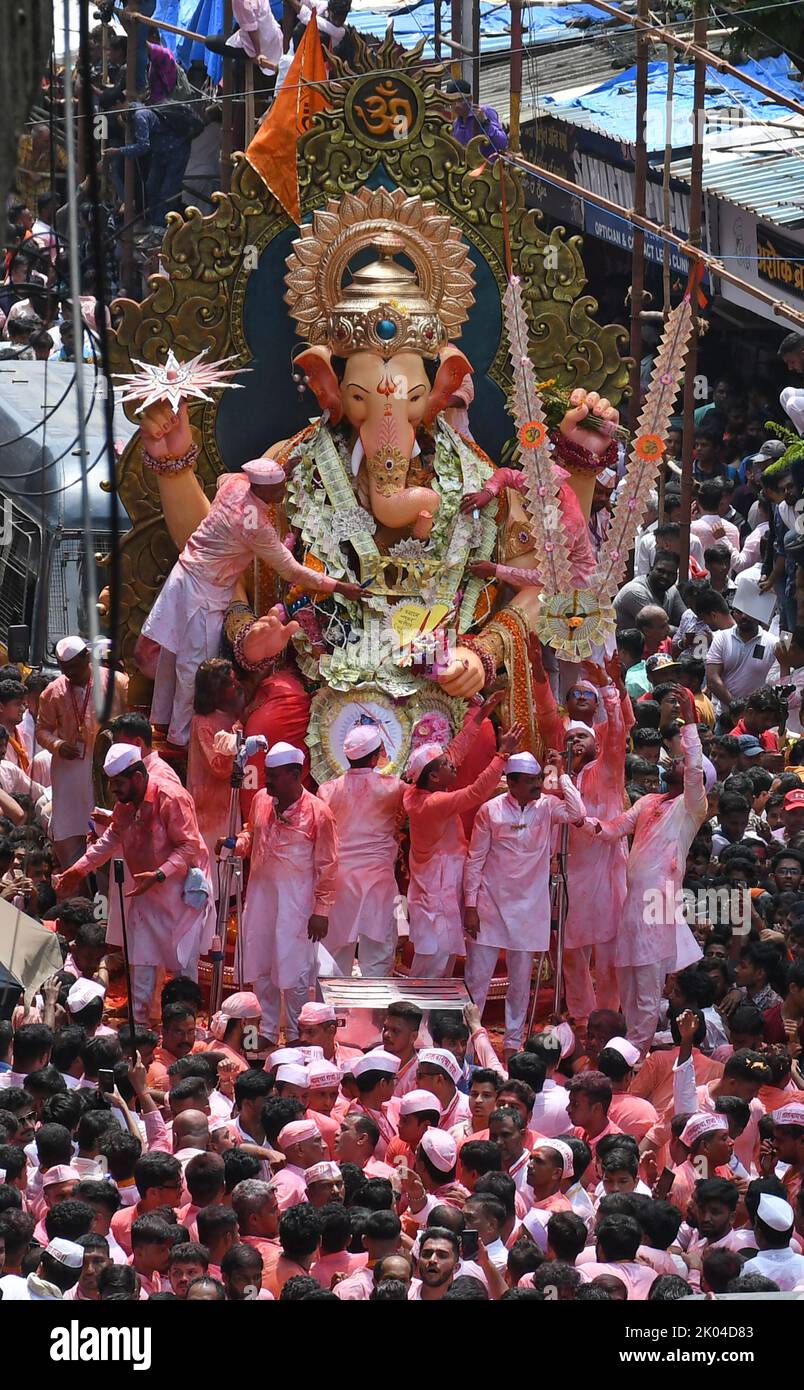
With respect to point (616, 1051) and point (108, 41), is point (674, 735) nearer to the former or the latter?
point (616, 1051)

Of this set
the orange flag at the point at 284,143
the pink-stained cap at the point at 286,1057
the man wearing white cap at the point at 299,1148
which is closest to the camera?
the man wearing white cap at the point at 299,1148

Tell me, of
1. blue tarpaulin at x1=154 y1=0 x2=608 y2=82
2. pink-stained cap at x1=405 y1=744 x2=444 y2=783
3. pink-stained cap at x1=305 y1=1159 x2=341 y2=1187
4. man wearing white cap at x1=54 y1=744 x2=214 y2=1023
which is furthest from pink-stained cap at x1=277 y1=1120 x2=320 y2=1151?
blue tarpaulin at x1=154 y1=0 x2=608 y2=82

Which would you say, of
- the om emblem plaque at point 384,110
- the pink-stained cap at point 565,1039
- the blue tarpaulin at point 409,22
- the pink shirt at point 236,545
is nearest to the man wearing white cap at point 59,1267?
the pink-stained cap at point 565,1039

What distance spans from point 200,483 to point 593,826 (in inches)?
108

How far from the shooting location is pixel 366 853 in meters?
13.5

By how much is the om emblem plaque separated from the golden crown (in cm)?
41

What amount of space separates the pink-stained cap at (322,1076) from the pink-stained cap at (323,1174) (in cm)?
107

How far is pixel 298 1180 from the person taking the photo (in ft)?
33.8

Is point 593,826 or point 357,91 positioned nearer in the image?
point 593,826

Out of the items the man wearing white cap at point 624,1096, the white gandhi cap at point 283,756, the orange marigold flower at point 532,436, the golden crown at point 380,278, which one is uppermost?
the golden crown at point 380,278

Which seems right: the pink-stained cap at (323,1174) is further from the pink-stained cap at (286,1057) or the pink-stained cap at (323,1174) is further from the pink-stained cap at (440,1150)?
the pink-stained cap at (286,1057)

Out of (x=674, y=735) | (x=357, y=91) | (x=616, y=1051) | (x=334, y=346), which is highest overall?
(x=357, y=91)

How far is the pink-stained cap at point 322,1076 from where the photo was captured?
442 inches
